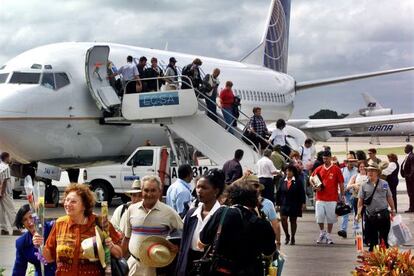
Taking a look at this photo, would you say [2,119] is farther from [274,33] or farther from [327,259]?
[274,33]

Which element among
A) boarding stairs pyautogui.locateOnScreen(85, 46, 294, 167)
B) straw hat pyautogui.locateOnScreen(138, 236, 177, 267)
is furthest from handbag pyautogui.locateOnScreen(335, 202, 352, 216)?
straw hat pyautogui.locateOnScreen(138, 236, 177, 267)

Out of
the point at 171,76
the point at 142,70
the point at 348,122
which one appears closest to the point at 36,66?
the point at 142,70

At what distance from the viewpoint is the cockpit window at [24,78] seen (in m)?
19.8

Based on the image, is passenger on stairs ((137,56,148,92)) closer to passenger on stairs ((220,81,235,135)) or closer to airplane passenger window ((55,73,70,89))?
airplane passenger window ((55,73,70,89))

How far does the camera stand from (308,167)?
68.7ft

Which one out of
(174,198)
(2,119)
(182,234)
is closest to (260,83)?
(2,119)

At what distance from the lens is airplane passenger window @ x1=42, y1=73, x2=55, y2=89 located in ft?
65.1

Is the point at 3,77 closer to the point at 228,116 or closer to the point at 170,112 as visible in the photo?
the point at 170,112

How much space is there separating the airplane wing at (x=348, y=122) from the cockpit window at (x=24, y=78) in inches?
585

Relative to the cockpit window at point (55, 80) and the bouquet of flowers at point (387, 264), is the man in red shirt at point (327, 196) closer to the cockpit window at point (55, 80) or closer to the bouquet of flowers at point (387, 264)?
the bouquet of flowers at point (387, 264)

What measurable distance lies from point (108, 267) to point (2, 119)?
13.4m

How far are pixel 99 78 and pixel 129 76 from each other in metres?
0.80

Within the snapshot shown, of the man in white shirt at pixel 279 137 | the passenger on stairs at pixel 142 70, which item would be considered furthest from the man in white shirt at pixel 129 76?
the man in white shirt at pixel 279 137

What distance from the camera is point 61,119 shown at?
19797 millimetres
